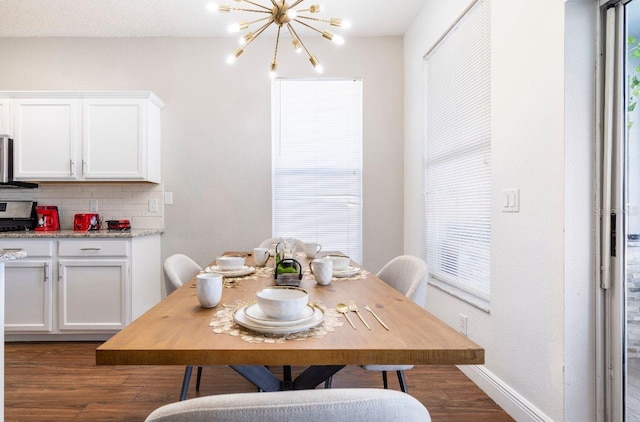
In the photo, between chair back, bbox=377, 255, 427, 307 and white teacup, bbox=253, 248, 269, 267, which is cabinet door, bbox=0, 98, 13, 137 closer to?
white teacup, bbox=253, 248, 269, 267

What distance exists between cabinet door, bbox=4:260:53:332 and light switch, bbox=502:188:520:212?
3.35 m

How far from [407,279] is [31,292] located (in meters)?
2.99

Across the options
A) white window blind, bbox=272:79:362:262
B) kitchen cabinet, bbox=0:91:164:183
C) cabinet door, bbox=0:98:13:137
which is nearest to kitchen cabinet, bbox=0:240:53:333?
kitchen cabinet, bbox=0:91:164:183

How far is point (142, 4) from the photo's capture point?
2875mm

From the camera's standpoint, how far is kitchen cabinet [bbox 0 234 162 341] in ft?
9.27

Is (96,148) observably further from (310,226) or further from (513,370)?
(513,370)

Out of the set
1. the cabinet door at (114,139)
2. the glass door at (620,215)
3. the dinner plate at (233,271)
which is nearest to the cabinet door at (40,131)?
the cabinet door at (114,139)

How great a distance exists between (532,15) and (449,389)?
6.87 ft

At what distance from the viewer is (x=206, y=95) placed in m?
3.38

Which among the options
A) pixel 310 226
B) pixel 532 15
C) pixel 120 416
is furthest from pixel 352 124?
pixel 120 416

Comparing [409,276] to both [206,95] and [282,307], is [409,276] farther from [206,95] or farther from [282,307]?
[206,95]

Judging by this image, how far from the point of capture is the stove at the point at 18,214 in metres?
3.14

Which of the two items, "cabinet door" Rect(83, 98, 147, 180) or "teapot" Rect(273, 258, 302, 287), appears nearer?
"teapot" Rect(273, 258, 302, 287)

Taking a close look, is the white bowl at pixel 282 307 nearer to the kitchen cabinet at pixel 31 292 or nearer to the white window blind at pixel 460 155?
the white window blind at pixel 460 155
